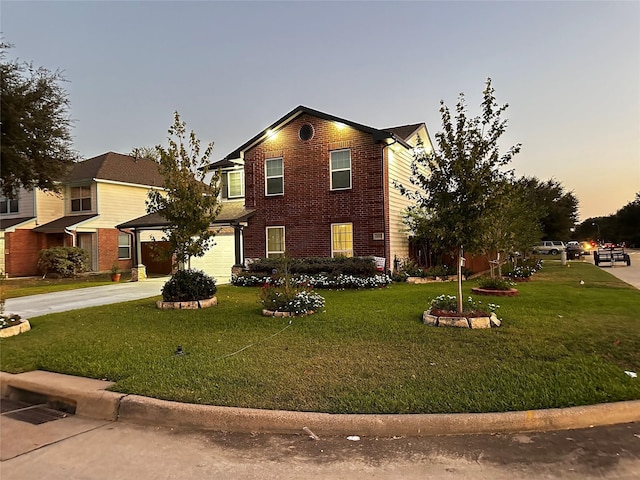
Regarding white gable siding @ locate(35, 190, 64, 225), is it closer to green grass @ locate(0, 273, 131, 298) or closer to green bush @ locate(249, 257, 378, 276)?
green grass @ locate(0, 273, 131, 298)

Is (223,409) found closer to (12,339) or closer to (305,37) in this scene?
(12,339)

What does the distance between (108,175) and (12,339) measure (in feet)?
65.9

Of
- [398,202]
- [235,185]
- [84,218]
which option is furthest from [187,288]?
[84,218]

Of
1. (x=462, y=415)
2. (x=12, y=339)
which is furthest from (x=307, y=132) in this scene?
(x=462, y=415)

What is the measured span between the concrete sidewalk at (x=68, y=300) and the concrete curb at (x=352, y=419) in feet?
24.4

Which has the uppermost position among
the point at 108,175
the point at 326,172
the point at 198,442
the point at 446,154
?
the point at 108,175

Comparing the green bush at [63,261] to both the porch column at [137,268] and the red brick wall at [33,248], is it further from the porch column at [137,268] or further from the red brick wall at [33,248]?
the porch column at [137,268]

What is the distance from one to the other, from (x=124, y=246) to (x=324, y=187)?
1567 centimetres

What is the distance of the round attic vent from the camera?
56.6 feet

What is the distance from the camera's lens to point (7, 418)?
4285mm

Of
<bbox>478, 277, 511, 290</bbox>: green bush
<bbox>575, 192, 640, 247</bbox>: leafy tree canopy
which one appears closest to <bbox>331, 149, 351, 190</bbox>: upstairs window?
<bbox>478, 277, 511, 290</bbox>: green bush

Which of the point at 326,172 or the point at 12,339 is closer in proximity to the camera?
the point at 12,339

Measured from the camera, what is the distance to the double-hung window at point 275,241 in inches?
703

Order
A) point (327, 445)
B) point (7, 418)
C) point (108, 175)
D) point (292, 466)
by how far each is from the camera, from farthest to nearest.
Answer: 1. point (108, 175)
2. point (7, 418)
3. point (327, 445)
4. point (292, 466)
